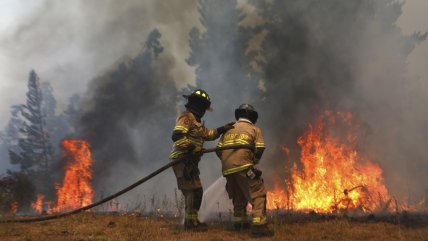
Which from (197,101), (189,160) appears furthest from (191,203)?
(197,101)

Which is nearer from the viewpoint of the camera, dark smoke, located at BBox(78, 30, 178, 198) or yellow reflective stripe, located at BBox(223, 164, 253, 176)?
yellow reflective stripe, located at BBox(223, 164, 253, 176)

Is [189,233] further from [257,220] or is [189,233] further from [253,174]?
[253,174]

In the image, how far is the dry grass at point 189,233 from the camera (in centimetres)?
668

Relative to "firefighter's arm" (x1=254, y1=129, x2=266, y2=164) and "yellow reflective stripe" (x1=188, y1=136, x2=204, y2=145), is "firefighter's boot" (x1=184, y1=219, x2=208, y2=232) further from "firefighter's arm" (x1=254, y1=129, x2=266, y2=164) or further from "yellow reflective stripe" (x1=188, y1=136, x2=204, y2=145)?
"firefighter's arm" (x1=254, y1=129, x2=266, y2=164)

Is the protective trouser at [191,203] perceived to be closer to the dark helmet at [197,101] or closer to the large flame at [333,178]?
the dark helmet at [197,101]

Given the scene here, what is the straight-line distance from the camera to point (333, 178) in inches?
615

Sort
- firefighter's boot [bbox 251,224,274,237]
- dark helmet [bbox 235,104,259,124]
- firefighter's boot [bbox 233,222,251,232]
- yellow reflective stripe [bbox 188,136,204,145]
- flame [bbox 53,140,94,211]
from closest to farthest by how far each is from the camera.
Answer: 1. firefighter's boot [bbox 251,224,274,237]
2. firefighter's boot [bbox 233,222,251,232]
3. yellow reflective stripe [bbox 188,136,204,145]
4. dark helmet [bbox 235,104,259,124]
5. flame [bbox 53,140,94,211]

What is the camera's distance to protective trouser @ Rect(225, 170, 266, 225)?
266 inches

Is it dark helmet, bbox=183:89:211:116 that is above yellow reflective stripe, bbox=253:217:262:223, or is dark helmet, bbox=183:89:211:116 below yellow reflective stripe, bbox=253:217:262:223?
above

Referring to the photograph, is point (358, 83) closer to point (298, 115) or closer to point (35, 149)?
point (298, 115)

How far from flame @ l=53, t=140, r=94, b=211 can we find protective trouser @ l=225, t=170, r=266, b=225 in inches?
730

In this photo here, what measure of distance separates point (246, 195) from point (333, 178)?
9.58 meters

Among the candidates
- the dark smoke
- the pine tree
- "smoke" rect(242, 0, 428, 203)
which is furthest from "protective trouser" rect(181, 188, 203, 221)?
the pine tree

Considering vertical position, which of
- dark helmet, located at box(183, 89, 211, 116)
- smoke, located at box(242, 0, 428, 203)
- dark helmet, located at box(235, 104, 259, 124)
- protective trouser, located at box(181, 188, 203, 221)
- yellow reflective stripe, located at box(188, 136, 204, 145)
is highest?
smoke, located at box(242, 0, 428, 203)
